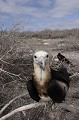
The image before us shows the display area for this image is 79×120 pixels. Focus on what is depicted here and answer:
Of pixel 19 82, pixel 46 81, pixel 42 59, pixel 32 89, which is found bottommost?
pixel 19 82

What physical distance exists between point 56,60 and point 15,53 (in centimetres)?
98

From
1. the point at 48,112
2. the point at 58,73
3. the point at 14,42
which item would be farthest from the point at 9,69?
the point at 58,73

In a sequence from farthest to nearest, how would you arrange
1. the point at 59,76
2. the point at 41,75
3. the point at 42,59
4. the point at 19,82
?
the point at 19,82 < the point at 59,76 < the point at 41,75 < the point at 42,59

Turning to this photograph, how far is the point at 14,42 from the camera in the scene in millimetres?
6332

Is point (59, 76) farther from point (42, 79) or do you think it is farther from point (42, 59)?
point (42, 59)

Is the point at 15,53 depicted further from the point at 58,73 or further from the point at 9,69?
the point at 58,73

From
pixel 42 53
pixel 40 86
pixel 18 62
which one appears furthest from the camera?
pixel 18 62

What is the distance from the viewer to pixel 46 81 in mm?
3049

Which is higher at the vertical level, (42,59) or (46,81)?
(42,59)

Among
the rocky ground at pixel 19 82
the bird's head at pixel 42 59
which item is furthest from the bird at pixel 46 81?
the rocky ground at pixel 19 82

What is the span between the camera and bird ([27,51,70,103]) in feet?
9.53

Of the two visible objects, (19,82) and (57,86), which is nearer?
(57,86)

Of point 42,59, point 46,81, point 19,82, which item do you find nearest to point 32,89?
point 46,81

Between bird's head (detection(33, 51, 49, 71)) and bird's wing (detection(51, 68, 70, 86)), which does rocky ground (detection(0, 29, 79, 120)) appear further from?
bird's head (detection(33, 51, 49, 71))
